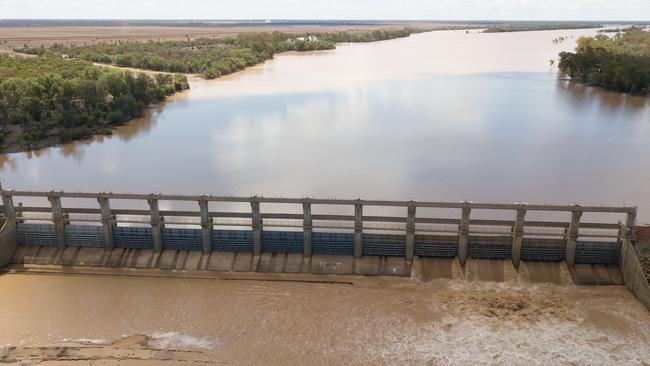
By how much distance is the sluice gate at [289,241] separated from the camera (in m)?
16.9

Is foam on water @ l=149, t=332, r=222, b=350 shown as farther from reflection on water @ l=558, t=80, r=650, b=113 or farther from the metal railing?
reflection on water @ l=558, t=80, r=650, b=113

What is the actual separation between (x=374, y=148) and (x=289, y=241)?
17797 millimetres

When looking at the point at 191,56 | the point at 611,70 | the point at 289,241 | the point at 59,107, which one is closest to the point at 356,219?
the point at 289,241

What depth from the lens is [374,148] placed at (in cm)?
3453

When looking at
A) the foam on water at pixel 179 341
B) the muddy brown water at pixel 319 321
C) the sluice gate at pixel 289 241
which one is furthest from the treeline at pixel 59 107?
the foam on water at pixel 179 341

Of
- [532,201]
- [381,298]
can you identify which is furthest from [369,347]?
[532,201]

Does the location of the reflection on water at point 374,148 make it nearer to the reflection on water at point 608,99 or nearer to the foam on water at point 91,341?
the reflection on water at point 608,99

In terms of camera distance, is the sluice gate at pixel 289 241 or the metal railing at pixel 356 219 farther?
the sluice gate at pixel 289 241

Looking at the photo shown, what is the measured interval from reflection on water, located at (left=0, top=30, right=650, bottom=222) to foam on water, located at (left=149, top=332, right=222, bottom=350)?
11474mm

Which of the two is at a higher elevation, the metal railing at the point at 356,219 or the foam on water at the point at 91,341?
the metal railing at the point at 356,219

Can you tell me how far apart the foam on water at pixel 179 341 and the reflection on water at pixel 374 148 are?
452 inches

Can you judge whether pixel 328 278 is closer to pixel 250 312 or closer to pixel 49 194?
pixel 250 312

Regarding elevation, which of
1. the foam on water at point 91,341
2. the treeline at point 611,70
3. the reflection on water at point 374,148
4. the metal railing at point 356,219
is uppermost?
the treeline at point 611,70

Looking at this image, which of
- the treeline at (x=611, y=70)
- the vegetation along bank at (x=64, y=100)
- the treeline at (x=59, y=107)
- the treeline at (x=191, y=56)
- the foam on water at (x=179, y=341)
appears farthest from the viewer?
the treeline at (x=191, y=56)
